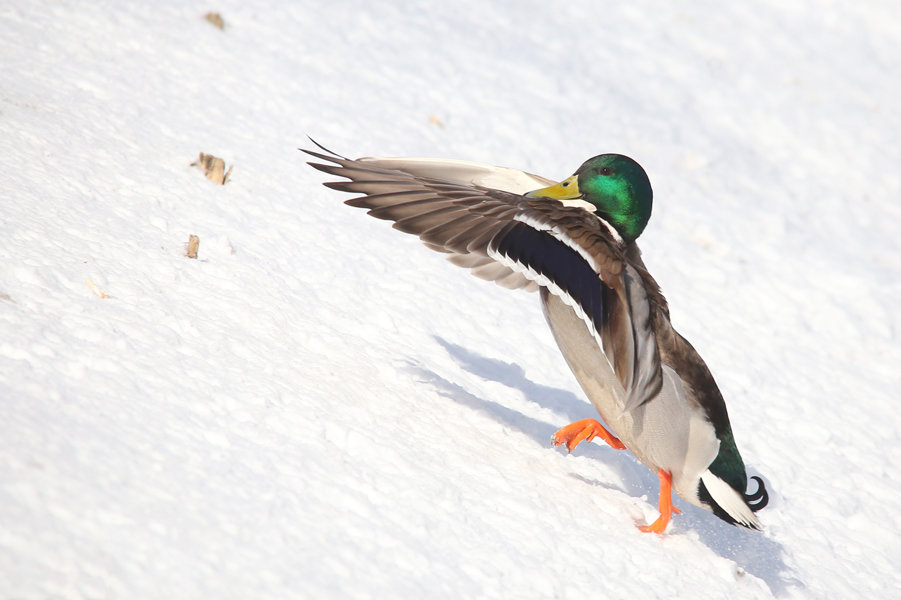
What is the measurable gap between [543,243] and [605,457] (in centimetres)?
141

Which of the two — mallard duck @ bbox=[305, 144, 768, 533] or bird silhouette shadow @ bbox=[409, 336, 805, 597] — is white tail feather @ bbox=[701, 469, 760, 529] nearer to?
mallard duck @ bbox=[305, 144, 768, 533]

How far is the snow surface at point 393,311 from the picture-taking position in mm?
2975

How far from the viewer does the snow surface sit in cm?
297

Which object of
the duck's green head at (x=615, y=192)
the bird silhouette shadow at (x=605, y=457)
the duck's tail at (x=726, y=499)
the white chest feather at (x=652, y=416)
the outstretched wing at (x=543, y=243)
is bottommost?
the bird silhouette shadow at (x=605, y=457)

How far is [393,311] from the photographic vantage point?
510cm

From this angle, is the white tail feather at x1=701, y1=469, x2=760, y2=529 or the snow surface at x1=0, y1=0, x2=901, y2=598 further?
the white tail feather at x1=701, y1=469, x2=760, y2=529

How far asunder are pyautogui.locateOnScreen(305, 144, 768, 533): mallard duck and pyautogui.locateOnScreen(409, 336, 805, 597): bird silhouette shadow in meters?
0.23

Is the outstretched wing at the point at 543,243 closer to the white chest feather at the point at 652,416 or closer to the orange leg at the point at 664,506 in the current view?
the white chest feather at the point at 652,416

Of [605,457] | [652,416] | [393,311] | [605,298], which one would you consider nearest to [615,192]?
[605,298]

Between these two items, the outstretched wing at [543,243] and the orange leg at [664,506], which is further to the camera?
the orange leg at [664,506]

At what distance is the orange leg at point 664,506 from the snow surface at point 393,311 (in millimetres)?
82

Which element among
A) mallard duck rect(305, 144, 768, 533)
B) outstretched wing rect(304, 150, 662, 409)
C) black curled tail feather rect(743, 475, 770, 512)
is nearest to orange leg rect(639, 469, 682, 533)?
mallard duck rect(305, 144, 768, 533)

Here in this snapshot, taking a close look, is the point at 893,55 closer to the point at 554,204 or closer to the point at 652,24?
the point at 652,24

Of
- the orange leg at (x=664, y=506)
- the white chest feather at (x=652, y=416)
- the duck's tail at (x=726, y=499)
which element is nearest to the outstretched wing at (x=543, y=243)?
the white chest feather at (x=652, y=416)
